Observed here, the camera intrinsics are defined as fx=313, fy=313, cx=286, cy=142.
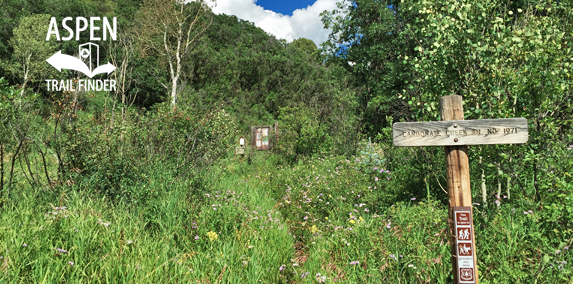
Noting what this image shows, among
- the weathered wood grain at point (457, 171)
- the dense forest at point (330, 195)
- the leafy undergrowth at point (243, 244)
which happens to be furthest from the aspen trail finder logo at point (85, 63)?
the weathered wood grain at point (457, 171)

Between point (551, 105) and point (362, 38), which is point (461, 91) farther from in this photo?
point (362, 38)

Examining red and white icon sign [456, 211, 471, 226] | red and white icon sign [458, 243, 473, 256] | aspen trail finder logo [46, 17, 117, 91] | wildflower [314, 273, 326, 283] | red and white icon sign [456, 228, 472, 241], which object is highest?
aspen trail finder logo [46, 17, 117, 91]

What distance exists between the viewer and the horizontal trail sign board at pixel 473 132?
2.38m

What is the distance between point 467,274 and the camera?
2.32m

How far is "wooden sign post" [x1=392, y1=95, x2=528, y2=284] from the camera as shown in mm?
2350

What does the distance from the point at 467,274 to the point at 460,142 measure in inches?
38.8

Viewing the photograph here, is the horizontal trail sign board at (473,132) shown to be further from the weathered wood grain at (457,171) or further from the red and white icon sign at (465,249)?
the red and white icon sign at (465,249)

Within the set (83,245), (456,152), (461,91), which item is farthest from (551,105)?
(83,245)

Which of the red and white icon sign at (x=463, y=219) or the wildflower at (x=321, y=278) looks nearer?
the red and white icon sign at (x=463, y=219)

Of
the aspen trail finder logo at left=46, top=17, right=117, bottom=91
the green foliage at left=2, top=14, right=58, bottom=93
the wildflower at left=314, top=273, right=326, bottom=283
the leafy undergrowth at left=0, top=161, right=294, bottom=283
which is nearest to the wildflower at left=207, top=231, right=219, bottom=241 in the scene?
the leafy undergrowth at left=0, top=161, right=294, bottom=283

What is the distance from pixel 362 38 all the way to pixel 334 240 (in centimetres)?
1382

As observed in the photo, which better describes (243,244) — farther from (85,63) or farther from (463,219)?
(85,63)

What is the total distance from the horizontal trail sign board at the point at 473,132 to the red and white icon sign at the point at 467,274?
0.94m

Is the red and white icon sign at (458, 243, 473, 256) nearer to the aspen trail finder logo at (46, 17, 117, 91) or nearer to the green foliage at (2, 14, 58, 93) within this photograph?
the aspen trail finder logo at (46, 17, 117, 91)
